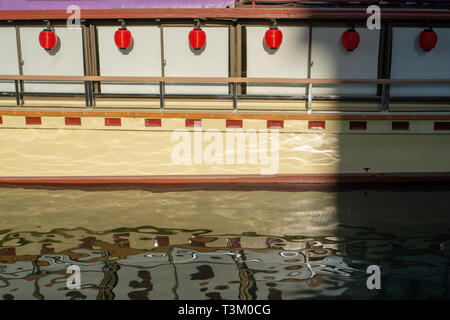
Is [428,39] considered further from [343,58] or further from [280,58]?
[280,58]

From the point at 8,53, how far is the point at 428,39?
29.3 ft

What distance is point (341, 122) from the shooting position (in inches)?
308

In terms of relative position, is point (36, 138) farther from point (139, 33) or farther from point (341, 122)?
point (341, 122)

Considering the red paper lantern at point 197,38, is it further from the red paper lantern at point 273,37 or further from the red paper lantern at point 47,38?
the red paper lantern at point 47,38

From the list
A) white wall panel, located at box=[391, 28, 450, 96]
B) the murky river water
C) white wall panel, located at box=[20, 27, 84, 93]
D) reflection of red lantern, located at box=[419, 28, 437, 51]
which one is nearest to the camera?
the murky river water

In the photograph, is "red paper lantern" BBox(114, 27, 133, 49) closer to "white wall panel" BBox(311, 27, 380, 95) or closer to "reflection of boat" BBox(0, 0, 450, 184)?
"reflection of boat" BBox(0, 0, 450, 184)

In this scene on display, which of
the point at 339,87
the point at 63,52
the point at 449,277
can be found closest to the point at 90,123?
the point at 63,52

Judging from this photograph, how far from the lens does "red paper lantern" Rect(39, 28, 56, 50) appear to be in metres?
8.95

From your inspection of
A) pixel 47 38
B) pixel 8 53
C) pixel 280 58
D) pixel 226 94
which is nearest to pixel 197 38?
pixel 226 94

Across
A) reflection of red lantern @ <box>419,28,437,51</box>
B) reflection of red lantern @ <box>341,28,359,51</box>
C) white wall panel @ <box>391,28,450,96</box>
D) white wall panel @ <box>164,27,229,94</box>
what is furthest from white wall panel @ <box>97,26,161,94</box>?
reflection of red lantern @ <box>419,28,437,51</box>

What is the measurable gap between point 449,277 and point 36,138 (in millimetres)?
6975

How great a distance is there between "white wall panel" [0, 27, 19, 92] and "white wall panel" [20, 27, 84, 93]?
200 millimetres

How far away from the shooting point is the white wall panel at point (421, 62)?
910cm

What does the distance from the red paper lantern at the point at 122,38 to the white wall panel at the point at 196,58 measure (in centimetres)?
78
